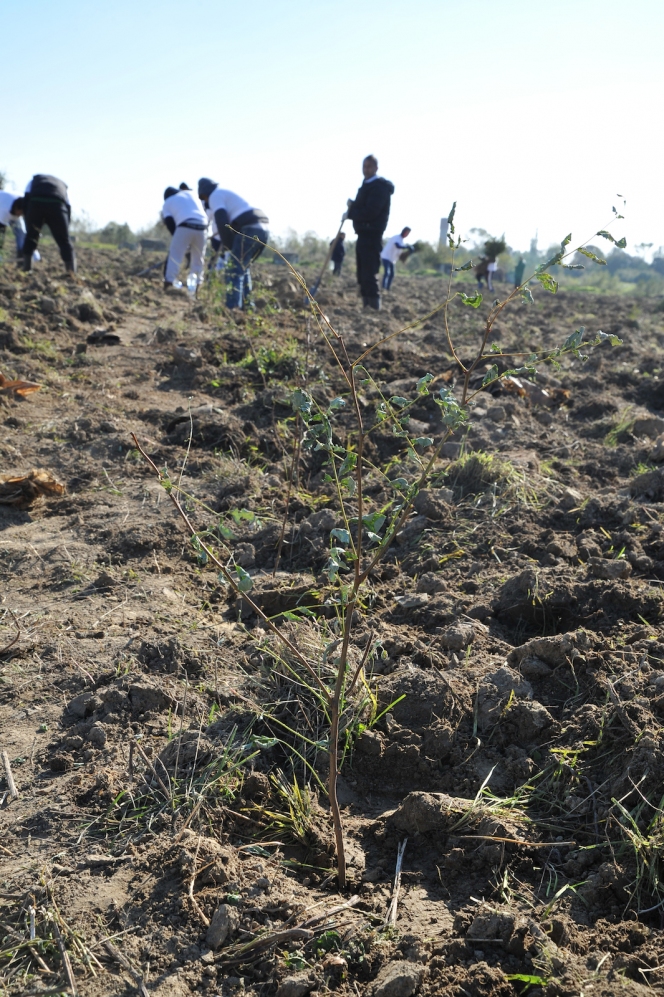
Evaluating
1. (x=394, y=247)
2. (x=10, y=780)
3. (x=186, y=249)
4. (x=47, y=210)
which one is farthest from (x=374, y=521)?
(x=394, y=247)

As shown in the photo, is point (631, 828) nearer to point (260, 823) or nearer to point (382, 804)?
point (382, 804)

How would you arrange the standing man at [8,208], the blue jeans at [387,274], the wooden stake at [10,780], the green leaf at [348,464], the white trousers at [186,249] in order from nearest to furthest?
the green leaf at [348,464] < the wooden stake at [10,780] < the white trousers at [186,249] < the standing man at [8,208] < the blue jeans at [387,274]

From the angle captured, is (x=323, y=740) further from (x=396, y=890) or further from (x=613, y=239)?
(x=613, y=239)

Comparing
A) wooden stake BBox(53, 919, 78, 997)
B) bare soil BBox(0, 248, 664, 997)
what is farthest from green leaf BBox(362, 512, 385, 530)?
wooden stake BBox(53, 919, 78, 997)

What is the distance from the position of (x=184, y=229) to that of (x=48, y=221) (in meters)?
2.28

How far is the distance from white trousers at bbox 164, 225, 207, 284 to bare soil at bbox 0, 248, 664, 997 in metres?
5.56

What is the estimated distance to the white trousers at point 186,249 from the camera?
30.1ft

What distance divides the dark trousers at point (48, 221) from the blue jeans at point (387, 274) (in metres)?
6.31

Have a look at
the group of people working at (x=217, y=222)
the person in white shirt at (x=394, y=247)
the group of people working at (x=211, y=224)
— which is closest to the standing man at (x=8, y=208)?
the group of people working at (x=217, y=222)

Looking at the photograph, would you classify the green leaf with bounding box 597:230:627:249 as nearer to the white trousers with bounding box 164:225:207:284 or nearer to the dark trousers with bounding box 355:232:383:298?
the dark trousers with bounding box 355:232:383:298

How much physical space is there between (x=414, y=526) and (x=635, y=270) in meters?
69.9

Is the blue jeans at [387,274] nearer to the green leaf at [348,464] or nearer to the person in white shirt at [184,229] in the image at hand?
the person in white shirt at [184,229]

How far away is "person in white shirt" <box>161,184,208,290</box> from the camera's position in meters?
9.02

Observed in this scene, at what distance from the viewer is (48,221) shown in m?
10.1
